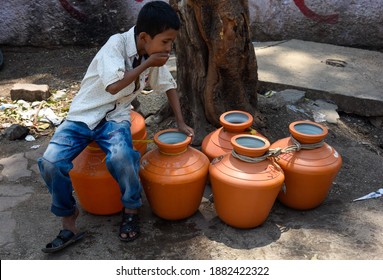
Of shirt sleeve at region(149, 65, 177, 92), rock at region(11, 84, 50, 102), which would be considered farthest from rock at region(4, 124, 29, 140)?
shirt sleeve at region(149, 65, 177, 92)

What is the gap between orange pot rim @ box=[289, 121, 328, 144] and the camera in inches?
117

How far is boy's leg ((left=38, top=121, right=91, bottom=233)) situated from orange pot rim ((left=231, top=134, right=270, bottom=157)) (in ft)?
3.03

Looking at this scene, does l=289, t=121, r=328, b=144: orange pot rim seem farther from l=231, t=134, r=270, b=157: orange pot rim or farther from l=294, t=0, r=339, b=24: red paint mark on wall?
l=294, t=0, r=339, b=24: red paint mark on wall

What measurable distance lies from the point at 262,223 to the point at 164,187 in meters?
0.69

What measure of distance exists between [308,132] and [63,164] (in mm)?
1605

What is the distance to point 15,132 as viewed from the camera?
4.50 meters

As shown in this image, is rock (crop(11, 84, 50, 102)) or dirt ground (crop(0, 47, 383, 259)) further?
rock (crop(11, 84, 50, 102))

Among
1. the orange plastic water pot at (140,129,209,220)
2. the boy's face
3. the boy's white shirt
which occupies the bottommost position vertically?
the orange plastic water pot at (140,129,209,220)

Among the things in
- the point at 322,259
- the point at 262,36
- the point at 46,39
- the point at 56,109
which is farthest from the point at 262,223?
the point at 46,39

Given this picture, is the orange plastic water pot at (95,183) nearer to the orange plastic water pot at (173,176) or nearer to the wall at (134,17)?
the orange plastic water pot at (173,176)

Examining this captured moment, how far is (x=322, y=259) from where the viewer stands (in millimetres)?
2670

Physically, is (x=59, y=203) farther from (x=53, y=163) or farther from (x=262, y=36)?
(x=262, y=36)

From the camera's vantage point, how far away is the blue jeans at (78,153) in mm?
2691

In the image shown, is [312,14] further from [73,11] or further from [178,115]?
[178,115]
